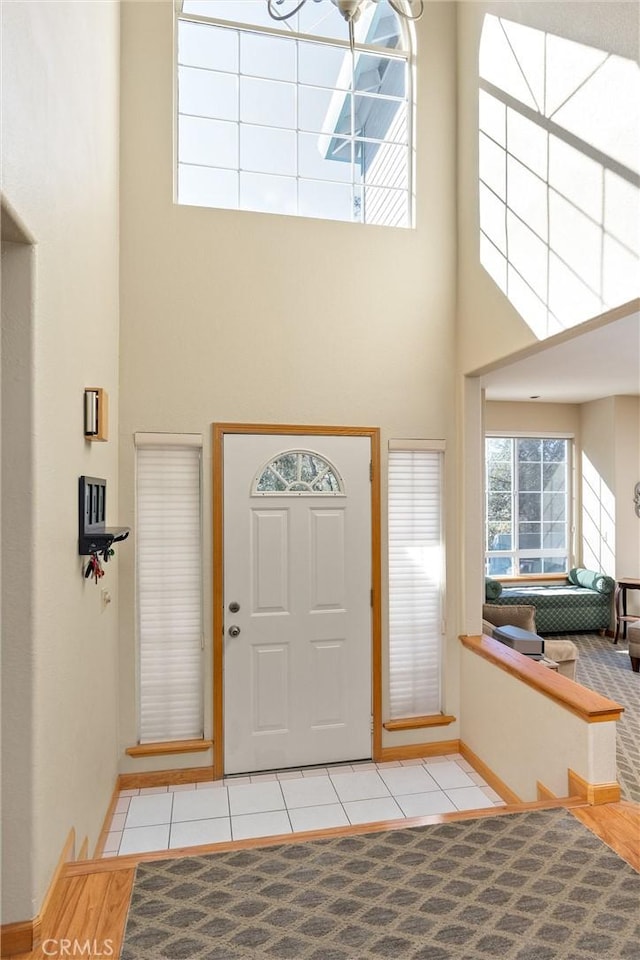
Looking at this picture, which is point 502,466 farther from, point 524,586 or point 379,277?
point 379,277

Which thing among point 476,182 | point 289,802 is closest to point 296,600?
point 289,802

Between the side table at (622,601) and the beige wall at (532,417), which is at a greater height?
the beige wall at (532,417)

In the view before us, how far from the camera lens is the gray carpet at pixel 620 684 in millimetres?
3279

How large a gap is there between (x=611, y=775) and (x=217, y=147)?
3.95 metres

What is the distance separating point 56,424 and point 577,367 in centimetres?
446

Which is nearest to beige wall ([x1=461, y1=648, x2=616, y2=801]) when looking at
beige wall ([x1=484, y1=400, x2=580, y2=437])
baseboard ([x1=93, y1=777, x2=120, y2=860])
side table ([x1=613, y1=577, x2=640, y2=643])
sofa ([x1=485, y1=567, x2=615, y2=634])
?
baseboard ([x1=93, y1=777, x2=120, y2=860])

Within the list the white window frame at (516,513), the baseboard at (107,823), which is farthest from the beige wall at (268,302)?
the white window frame at (516,513)

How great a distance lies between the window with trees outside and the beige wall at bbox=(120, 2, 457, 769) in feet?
12.2

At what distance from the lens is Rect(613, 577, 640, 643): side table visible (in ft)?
20.1

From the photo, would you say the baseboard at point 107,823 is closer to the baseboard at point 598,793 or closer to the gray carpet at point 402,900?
the gray carpet at point 402,900

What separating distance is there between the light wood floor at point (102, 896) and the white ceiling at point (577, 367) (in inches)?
77.9

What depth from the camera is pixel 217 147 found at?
3479mm

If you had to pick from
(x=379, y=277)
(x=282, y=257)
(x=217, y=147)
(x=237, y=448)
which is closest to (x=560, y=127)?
(x=379, y=277)

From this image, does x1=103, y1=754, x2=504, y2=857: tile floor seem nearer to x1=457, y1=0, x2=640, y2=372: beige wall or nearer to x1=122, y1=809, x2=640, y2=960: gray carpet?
x1=122, y1=809, x2=640, y2=960: gray carpet
